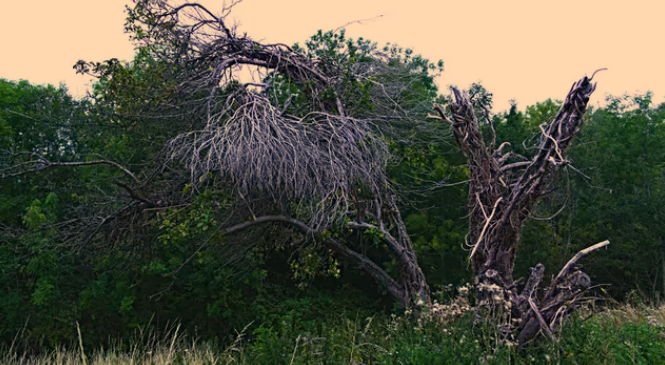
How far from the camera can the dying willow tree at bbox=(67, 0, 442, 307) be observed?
240 inches

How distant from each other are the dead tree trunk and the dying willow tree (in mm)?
930

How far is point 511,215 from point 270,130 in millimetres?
2801

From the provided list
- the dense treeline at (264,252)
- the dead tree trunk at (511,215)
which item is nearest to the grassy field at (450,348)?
the dead tree trunk at (511,215)

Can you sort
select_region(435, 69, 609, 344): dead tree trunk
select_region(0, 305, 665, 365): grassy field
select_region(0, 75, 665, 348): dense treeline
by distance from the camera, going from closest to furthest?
select_region(0, 305, 665, 365): grassy field < select_region(435, 69, 609, 344): dead tree trunk < select_region(0, 75, 665, 348): dense treeline

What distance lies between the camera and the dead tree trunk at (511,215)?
5.66 meters

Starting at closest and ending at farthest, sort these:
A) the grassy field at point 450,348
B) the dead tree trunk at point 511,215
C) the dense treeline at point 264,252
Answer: the grassy field at point 450,348 < the dead tree trunk at point 511,215 < the dense treeline at point 264,252

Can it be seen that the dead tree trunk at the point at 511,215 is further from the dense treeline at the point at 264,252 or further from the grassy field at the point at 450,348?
the dense treeline at the point at 264,252

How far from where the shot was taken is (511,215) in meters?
6.30

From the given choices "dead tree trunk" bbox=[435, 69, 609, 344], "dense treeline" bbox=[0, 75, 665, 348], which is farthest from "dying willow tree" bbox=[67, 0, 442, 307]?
"dense treeline" bbox=[0, 75, 665, 348]

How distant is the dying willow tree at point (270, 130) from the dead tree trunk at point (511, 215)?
36.6 inches

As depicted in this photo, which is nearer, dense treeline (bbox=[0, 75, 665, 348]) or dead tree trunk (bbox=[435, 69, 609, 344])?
dead tree trunk (bbox=[435, 69, 609, 344])

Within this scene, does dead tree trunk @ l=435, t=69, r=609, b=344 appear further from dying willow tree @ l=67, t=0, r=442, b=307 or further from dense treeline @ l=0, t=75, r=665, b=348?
dense treeline @ l=0, t=75, r=665, b=348

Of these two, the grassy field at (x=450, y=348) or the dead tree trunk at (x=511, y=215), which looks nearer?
the grassy field at (x=450, y=348)

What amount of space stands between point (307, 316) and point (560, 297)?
7290 mm
